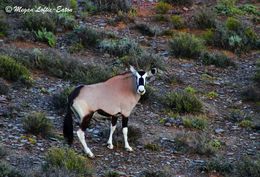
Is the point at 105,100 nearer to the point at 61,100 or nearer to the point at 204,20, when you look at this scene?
the point at 61,100

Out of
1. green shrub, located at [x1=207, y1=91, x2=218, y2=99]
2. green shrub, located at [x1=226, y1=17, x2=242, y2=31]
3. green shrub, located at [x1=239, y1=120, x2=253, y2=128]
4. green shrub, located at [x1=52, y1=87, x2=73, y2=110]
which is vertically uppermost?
green shrub, located at [x1=52, y1=87, x2=73, y2=110]

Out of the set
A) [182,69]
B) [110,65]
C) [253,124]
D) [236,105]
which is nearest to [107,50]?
[110,65]

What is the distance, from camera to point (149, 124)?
12609mm

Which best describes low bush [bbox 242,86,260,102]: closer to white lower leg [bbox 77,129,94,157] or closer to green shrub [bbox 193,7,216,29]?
green shrub [bbox 193,7,216,29]

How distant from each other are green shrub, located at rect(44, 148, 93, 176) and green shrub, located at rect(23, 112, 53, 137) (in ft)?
4.18

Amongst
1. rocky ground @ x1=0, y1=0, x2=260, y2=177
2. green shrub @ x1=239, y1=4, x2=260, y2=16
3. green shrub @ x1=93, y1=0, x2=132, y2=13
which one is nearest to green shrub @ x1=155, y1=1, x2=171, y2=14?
green shrub @ x1=93, y1=0, x2=132, y2=13

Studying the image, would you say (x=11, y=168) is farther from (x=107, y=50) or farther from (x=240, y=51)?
(x=240, y=51)

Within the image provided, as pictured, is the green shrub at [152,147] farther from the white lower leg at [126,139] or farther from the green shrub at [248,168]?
the green shrub at [248,168]

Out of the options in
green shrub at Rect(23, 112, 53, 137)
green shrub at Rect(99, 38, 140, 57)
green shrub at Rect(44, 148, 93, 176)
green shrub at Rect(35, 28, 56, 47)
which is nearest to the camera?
green shrub at Rect(44, 148, 93, 176)

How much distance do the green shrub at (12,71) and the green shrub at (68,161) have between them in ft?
14.0

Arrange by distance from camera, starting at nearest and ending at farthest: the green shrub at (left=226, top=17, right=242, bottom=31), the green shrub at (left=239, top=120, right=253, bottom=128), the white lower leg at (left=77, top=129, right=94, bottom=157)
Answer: the white lower leg at (left=77, top=129, right=94, bottom=157) → the green shrub at (left=239, top=120, right=253, bottom=128) → the green shrub at (left=226, top=17, right=242, bottom=31)

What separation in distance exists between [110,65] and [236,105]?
3.68 m

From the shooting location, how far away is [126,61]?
16.0 m

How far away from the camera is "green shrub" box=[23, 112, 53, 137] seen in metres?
11.0
